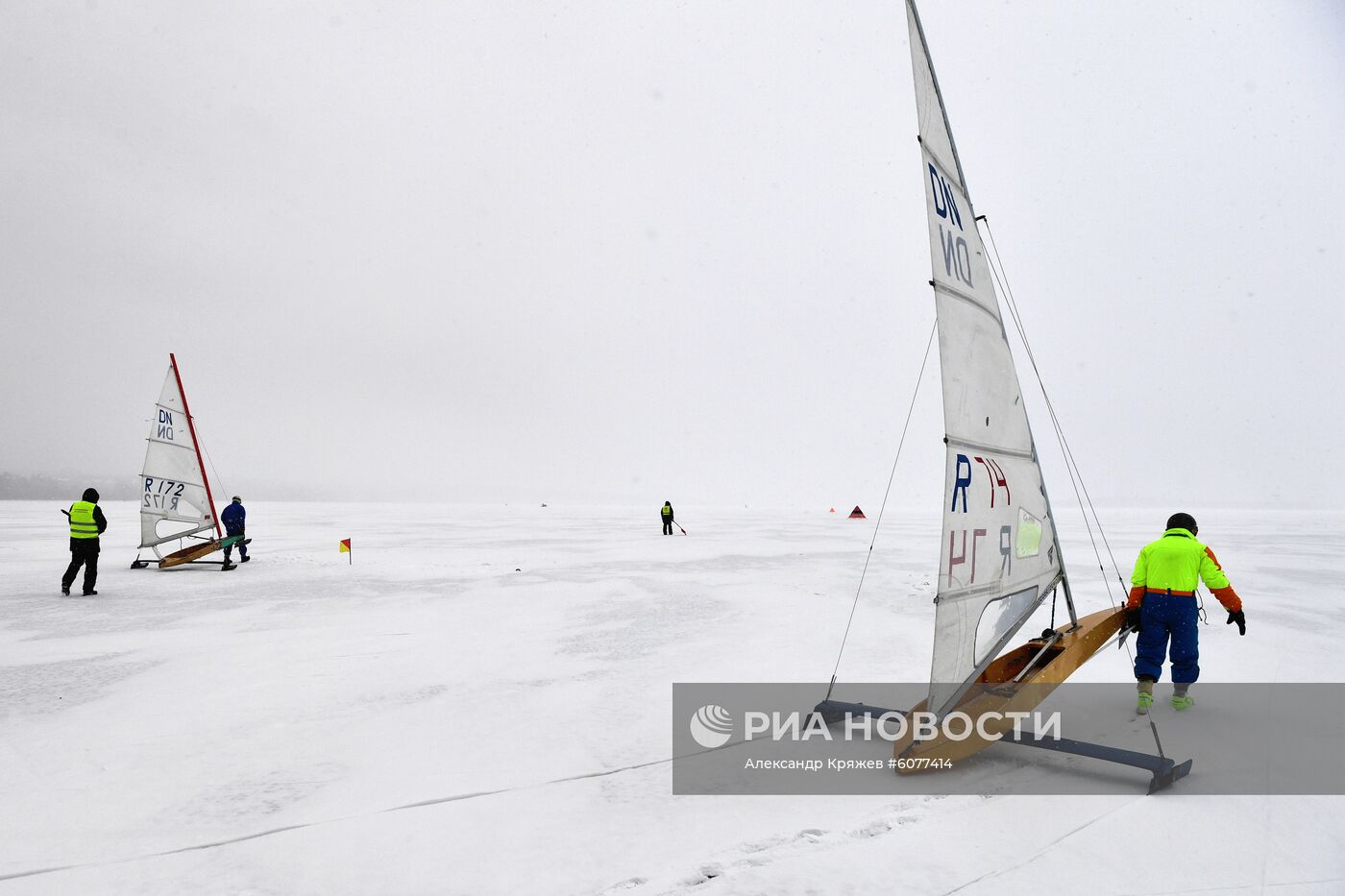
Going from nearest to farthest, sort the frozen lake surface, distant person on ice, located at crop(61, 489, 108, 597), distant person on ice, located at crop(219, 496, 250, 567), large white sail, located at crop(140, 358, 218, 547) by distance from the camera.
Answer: the frozen lake surface < distant person on ice, located at crop(61, 489, 108, 597) < large white sail, located at crop(140, 358, 218, 547) < distant person on ice, located at crop(219, 496, 250, 567)

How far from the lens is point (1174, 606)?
4.38 metres

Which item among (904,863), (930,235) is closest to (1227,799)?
(904,863)

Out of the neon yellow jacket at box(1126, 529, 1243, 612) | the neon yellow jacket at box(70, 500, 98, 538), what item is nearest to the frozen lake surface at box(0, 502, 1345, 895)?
the neon yellow jacket at box(70, 500, 98, 538)

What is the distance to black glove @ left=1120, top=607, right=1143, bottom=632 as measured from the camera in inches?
177

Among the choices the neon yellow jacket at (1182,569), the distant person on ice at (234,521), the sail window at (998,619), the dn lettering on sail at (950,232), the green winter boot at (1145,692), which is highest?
the dn lettering on sail at (950,232)

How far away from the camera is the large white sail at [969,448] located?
11.1ft

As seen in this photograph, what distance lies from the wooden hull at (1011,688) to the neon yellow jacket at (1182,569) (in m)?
0.30

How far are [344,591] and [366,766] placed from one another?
21.9 feet

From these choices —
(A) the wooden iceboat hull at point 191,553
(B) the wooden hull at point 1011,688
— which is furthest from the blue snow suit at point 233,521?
(B) the wooden hull at point 1011,688

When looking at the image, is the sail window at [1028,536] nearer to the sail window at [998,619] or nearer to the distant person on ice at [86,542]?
the sail window at [998,619]

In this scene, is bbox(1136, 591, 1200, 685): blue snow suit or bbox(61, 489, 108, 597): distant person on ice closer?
bbox(1136, 591, 1200, 685): blue snow suit

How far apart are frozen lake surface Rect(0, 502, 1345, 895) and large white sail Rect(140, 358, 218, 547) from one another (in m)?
4.32

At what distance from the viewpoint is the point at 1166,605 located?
4398mm

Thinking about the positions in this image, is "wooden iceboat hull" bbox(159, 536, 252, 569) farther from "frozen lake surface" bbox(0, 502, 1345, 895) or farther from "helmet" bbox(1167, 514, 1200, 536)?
"helmet" bbox(1167, 514, 1200, 536)
